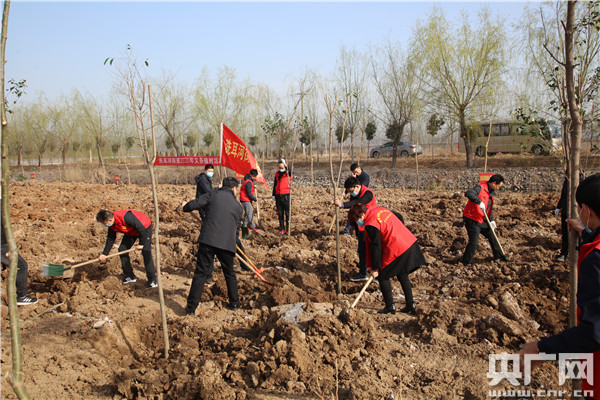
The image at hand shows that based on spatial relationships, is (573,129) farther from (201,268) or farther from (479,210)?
(201,268)

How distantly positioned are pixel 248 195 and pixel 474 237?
4.31 metres

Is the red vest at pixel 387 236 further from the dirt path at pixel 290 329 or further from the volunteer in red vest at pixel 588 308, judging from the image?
the volunteer in red vest at pixel 588 308

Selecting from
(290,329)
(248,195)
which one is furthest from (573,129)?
(248,195)

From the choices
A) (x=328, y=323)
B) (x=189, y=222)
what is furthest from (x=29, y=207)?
(x=328, y=323)

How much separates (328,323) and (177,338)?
5.39 ft

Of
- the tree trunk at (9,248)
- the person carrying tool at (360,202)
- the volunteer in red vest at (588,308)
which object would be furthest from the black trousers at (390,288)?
the tree trunk at (9,248)

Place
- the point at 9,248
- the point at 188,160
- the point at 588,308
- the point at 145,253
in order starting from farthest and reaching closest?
the point at 188,160 < the point at 145,253 < the point at 588,308 < the point at 9,248

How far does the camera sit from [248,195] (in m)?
8.22

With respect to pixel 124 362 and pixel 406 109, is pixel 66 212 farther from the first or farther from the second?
pixel 406 109

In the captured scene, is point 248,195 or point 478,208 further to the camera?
point 248,195

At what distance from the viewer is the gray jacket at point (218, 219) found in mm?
4816

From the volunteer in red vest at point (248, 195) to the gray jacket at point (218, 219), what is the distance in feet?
9.28

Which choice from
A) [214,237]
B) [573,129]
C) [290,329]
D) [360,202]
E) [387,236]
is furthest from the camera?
[360,202]

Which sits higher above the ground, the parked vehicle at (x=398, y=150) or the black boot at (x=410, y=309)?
the parked vehicle at (x=398, y=150)
